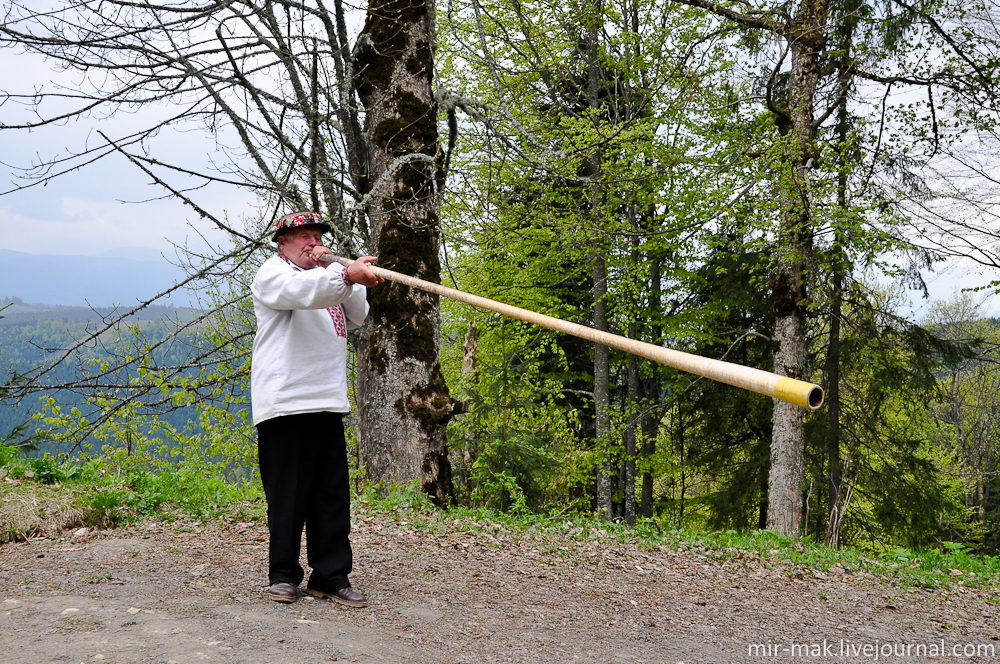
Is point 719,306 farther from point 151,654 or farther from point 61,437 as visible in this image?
point 151,654

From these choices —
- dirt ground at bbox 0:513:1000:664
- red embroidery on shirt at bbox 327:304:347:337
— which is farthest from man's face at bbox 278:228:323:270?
dirt ground at bbox 0:513:1000:664

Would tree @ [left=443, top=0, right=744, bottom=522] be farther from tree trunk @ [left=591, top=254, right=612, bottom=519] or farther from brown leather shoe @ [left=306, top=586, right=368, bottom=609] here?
brown leather shoe @ [left=306, top=586, right=368, bottom=609]

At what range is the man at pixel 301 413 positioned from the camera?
4.06 metres

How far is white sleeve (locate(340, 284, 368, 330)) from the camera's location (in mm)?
4352

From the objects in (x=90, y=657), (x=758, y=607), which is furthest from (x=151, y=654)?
(x=758, y=607)

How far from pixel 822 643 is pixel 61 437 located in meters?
7.12

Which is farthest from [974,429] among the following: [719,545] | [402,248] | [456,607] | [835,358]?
[456,607]

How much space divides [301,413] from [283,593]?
1007 millimetres

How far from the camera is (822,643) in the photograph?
448cm

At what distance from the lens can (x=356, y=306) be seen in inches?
175

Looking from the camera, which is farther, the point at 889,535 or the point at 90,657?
the point at 889,535

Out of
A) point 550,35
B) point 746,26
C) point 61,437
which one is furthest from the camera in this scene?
point 550,35

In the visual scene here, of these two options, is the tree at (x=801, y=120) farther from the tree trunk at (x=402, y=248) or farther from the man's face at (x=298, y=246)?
the man's face at (x=298, y=246)

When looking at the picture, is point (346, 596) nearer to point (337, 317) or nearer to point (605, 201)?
point (337, 317)
